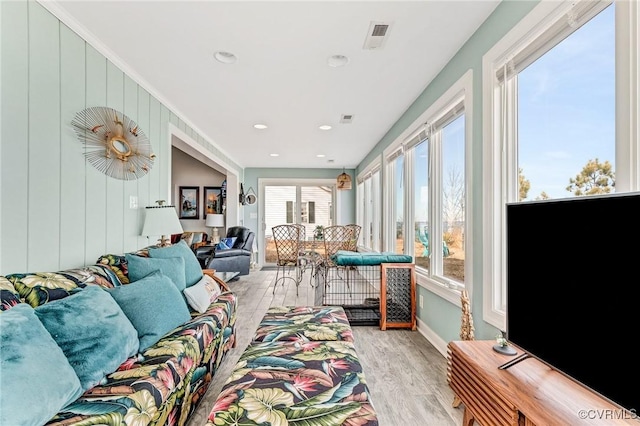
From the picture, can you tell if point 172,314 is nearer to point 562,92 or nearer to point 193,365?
point 193,365

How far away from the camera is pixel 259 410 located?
114 cm

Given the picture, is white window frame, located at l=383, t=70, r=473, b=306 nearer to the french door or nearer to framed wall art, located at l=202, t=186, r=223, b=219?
the french door

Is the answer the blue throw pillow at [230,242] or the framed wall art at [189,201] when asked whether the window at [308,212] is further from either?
the framed wall art at [189,201]

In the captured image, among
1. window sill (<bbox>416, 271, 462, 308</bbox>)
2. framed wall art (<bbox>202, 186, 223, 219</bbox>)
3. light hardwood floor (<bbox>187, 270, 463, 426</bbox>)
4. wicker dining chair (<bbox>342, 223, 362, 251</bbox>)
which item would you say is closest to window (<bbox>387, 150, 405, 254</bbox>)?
wicker dining chair (<bbox>342, 223, 362, 251</bbox>)

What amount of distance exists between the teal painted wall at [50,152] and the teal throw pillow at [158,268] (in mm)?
420

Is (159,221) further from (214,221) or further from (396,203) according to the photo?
(214,221)

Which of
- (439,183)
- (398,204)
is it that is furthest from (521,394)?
(398,204)

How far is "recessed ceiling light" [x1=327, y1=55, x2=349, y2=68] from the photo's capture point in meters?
2.46

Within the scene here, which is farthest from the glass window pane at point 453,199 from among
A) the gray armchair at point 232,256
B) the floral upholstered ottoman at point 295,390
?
the gray armchair at point 232,256

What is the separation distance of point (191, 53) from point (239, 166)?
500 centimetres

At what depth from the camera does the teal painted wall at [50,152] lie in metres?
1.65

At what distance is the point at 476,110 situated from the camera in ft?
7.00

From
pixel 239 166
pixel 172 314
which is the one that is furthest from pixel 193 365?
pixel 239 166

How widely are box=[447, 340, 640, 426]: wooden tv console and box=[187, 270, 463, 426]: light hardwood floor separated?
379 millimetres
